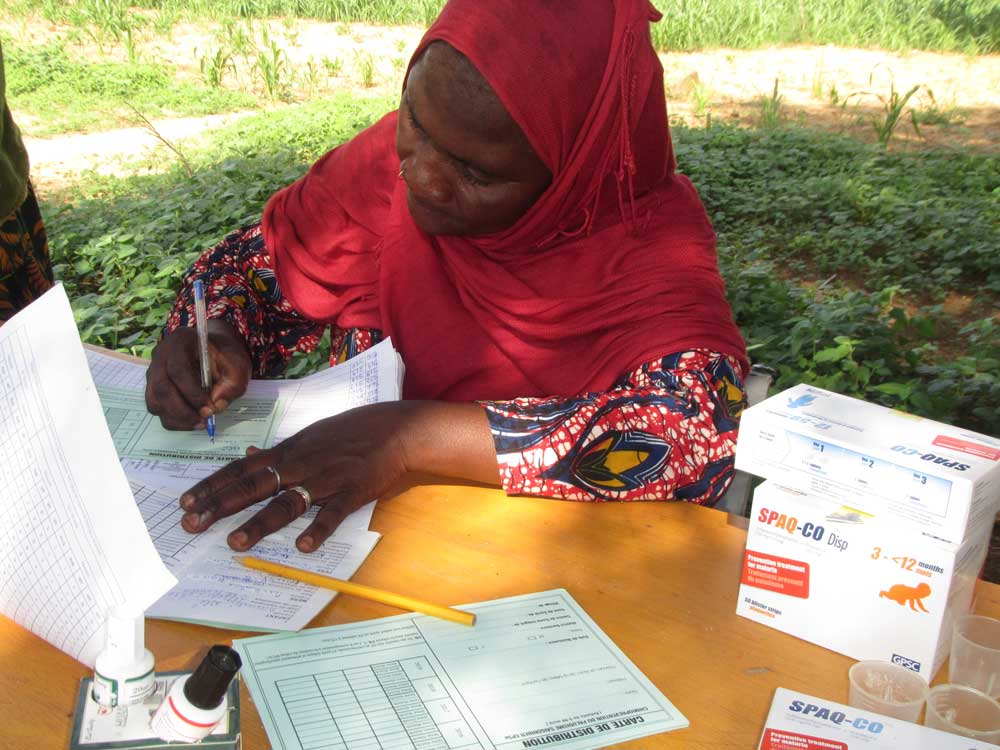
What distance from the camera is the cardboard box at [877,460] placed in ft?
3.30

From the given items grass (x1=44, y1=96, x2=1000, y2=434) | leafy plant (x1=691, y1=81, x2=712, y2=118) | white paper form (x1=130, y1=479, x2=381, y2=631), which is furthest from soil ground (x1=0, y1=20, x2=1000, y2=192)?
white paper form (x1=130, y1=479, x2=381, y2=631)

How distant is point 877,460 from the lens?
41.4 inches

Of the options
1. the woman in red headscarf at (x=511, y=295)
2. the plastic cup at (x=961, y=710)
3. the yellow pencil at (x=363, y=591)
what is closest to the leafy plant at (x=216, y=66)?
the woman in red headscarf at (x=511, y=295)

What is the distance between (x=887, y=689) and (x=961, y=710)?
7cm

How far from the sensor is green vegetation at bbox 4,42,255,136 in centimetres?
716

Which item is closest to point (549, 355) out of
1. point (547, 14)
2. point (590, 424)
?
point (590, 424)

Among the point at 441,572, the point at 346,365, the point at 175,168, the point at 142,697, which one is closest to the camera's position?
the point at 142,697

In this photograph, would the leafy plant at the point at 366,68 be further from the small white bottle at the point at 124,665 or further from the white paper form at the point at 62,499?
the small white bottle at the point at 124,665

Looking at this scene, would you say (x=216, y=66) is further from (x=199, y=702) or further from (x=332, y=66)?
(x=199, y=702)

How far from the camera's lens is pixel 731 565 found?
1298 mm

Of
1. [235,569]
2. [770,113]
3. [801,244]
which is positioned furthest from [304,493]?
[770,113]

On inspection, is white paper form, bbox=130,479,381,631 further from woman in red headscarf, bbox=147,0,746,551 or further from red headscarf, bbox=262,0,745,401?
red headscarf, bbox=262,0,745,401

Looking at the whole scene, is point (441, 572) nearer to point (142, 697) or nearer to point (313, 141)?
point (142, 697)

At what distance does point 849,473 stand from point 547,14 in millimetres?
891
